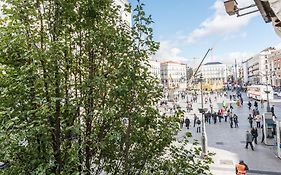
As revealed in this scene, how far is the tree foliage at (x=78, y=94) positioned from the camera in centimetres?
421

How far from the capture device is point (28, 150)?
430cm

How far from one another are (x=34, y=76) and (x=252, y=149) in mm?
19331

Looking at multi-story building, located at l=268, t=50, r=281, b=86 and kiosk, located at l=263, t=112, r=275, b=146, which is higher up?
multi-story building, located at l=268, t=50, r=281, b=86

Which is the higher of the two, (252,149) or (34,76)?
(34,76)

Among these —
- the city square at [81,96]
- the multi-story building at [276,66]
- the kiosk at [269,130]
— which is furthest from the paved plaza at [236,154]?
the multi-story building at [276,66]

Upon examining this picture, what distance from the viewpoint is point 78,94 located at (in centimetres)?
469

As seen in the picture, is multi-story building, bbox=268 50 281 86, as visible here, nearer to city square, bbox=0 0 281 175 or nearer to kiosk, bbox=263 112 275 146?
kiosk, bbox=263 112 275 146

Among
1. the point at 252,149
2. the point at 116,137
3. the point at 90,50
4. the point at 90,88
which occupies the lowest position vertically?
the point at 252,149

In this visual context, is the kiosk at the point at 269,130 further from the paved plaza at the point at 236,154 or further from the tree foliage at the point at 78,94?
the tree foliage at the point at 78,94

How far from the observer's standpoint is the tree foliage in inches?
166

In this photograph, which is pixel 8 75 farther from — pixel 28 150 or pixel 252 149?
pixel 252 149

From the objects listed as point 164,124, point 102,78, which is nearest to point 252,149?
point 164,124

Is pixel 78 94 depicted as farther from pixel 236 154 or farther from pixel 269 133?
pixel 269 133

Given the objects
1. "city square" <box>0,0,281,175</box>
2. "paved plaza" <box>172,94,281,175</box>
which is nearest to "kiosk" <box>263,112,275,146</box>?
"paved plaza" <box>172,94,281,175</box>
